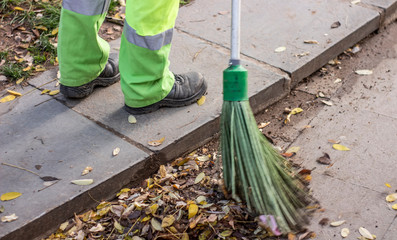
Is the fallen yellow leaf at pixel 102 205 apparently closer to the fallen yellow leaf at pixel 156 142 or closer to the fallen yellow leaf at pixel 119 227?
the fallen yellow leaf at pixel 119 227

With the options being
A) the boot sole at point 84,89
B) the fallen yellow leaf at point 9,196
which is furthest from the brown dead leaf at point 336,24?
the fallen yellow leaf at point 9,196

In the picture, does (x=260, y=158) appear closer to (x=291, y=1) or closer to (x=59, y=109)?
(x=59, y=109)

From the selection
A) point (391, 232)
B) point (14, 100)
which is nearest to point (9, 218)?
point (14, 100)

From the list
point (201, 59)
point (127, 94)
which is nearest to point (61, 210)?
point (127, 94)

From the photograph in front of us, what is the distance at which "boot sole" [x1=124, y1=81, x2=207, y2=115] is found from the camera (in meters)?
3.04

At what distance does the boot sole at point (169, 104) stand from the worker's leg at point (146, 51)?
1 cm

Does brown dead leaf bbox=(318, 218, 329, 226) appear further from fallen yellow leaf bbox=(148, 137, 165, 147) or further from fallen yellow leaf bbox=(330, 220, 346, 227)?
fallen yellow leaf bbox=(148, 137, 165, 147)

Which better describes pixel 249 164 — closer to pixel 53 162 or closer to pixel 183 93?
pixel 183 93

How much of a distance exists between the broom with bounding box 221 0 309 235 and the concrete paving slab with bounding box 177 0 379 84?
1.22m

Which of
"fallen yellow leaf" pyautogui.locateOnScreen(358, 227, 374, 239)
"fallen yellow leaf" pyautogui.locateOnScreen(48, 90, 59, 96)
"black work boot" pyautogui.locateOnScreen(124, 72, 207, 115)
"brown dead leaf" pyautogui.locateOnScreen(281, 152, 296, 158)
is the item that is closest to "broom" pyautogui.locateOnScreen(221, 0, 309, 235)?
"fallen yellow leaf" pyautogui.locateOnScreen(358, 227, 374, 239)

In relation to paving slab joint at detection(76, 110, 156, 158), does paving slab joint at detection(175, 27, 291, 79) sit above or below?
above

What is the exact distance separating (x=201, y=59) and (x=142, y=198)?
127 centimetres

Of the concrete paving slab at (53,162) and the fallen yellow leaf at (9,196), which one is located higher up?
the concrete paving slab at (53,162)

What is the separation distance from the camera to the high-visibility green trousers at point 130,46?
2658 millimetres
